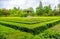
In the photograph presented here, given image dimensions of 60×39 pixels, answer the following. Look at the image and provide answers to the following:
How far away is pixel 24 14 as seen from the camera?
19.3 ft

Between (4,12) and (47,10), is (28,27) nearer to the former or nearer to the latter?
(4,12)

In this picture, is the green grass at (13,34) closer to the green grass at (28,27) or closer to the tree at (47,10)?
the green grass at (28,27)

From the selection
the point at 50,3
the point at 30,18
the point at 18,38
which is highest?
the point at 50,3

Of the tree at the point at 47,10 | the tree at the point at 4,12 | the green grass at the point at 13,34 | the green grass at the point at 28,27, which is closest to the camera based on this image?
the green grass at the point at 13,34

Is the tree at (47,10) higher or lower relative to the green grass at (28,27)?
higher

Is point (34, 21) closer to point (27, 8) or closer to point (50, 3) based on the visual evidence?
point (27, 8)

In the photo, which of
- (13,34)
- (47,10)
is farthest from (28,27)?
(47,10)

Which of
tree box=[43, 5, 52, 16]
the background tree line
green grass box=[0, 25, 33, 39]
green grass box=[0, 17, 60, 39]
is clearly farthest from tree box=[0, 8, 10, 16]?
tree box=[43, 5, 52, 16]

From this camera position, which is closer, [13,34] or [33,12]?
[13,34]

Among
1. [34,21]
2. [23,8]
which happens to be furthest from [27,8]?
[34,21]

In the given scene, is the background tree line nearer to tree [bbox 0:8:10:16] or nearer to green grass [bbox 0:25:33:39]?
tree [bbox 0:8:10:16]

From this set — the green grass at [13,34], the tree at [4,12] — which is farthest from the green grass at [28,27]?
the tree at [4,12]

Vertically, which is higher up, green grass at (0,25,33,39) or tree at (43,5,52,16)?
tree at (43,5,52,16)

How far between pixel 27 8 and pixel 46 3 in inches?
28.3
